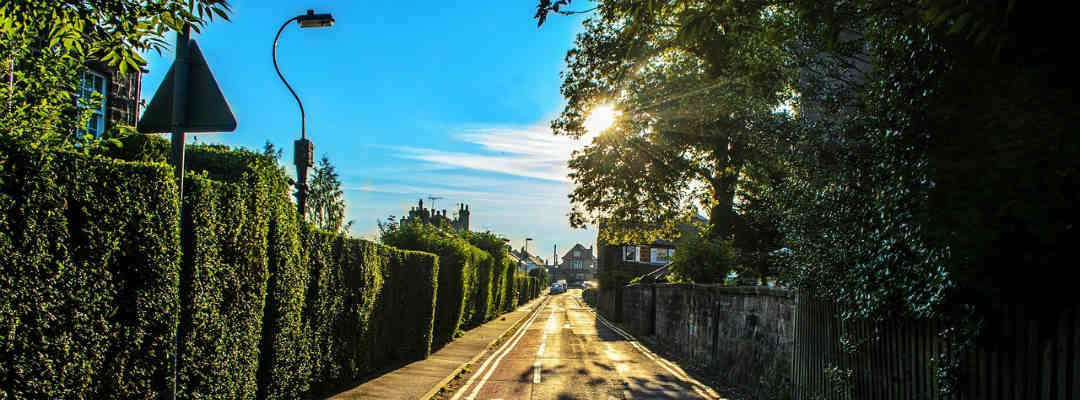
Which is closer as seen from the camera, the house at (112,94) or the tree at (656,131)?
the house at (112,94)

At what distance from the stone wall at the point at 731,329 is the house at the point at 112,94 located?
15.9 m

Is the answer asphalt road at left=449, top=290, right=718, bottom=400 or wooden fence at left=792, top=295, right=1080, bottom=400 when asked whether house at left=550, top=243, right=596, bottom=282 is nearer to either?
asphalt road at left=449, top=290, right=718, bottom=400

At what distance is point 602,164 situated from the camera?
83.1ft

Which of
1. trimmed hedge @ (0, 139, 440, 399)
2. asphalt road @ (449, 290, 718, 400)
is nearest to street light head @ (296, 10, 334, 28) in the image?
trimmed hedge @ (0, 139, 440, 399)

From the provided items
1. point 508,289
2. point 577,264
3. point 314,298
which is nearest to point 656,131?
point 314,298

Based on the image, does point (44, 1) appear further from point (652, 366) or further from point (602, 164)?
point (602, 164)

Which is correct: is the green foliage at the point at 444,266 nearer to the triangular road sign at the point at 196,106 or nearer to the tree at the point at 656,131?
the tree at the point at 656,131

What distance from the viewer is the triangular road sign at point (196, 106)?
191 inches

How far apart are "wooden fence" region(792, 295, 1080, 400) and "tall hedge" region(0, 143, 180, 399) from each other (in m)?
6.49

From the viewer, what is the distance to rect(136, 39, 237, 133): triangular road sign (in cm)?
486

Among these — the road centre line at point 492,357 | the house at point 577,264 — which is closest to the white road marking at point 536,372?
the road centre line at point 492,357

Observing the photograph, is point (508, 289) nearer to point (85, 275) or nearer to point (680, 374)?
point (680, 374)

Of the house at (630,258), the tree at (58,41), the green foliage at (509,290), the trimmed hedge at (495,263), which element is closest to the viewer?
the tree at (58,41)

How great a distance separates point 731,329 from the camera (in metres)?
12.8
